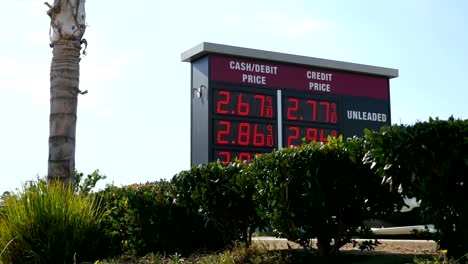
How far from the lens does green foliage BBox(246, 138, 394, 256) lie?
7.44 meters

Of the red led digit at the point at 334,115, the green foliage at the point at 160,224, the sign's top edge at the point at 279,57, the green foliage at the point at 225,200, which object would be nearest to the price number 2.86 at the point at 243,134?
the sign's top edge at the point at 279,57

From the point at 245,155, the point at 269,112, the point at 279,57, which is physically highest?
the point at 279,57

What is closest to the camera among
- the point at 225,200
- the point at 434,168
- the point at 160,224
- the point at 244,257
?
the point at 434,168

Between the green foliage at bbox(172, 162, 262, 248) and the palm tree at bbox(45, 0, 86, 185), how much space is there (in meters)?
3.08

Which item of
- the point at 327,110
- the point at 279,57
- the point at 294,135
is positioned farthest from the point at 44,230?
the point at 327,110

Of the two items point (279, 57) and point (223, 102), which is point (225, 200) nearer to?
point (223, 102)

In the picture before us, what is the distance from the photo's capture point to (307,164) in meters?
7.54

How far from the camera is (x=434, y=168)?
20.9 ft

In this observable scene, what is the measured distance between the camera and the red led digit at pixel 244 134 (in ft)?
54.4

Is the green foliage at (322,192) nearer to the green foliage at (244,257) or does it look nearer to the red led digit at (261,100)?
the green foliage at (244,257)

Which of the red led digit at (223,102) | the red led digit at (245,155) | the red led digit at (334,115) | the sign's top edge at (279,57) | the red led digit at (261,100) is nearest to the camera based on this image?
→ the red led digit at (223,102)

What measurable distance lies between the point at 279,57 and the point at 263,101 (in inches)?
53.5

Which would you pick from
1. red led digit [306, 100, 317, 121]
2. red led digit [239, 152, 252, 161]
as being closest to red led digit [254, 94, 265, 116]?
red led digit [239, 152, 252, 161]

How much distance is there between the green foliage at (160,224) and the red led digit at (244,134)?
5.85m
